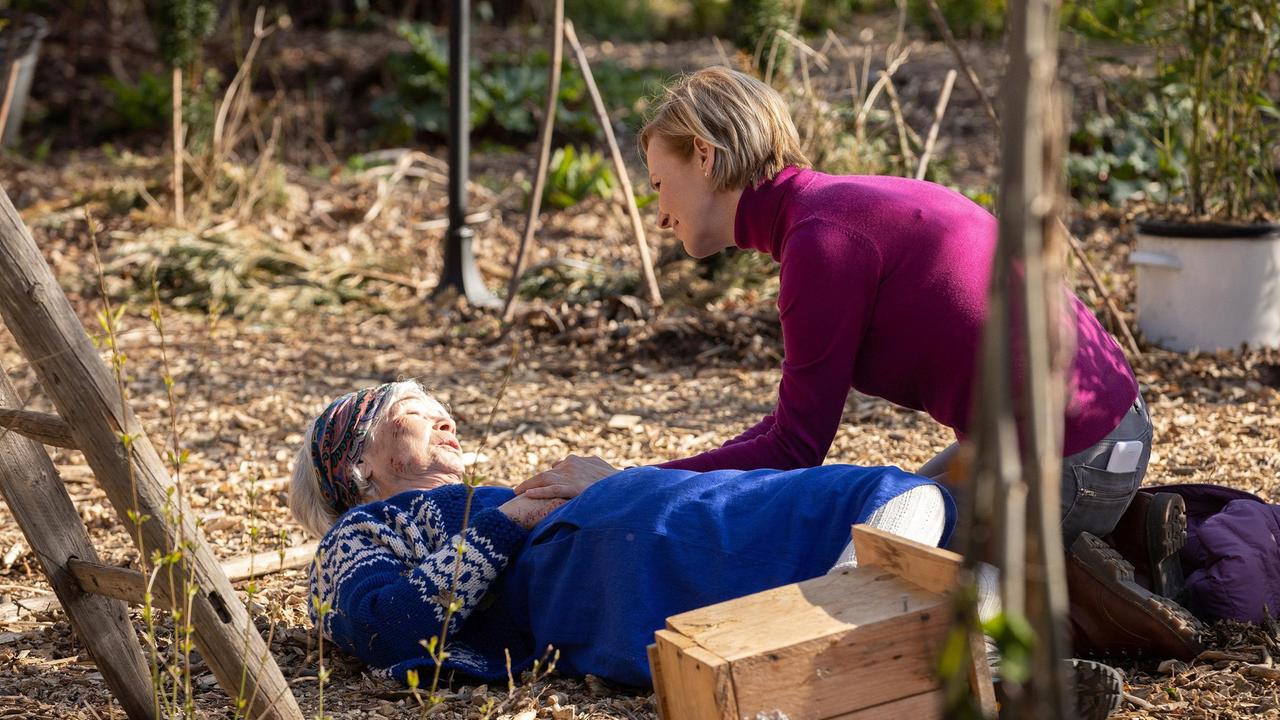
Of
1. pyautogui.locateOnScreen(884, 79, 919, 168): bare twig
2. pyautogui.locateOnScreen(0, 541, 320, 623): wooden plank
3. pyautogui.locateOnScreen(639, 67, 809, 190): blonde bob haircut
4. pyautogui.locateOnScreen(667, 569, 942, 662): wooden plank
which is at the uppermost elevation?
pyautogui.locateOnScreen(639, 67, 809, 190): blonde bob haircut

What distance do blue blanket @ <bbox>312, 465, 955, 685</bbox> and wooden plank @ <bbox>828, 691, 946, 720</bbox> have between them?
359 mm

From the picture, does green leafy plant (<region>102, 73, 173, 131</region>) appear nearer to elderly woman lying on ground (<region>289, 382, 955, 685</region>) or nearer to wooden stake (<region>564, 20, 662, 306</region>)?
wooden stake (<region>564, 20, 662, 306</region>)

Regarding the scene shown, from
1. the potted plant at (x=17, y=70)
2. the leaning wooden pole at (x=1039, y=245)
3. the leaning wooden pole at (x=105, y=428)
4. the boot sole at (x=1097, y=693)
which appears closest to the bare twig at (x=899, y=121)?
the boot sole at (x=1097, y=693)

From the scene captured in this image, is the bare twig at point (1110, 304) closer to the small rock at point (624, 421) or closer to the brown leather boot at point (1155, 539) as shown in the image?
the small rock at point (624, 421)

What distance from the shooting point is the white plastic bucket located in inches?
190

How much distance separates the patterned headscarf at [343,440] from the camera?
107 inches

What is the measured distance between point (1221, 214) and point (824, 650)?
155 inches

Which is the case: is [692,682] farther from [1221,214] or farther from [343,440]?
[1221,214]

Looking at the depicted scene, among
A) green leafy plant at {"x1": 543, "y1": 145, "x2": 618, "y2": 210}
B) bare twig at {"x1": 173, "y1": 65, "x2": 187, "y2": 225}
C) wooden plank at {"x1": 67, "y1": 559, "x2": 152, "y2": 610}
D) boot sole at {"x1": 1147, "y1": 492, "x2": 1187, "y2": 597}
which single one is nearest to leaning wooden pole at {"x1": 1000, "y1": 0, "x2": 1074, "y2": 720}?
wooden plank at {"x1": 67, "y1": 559, "x2": 152, "y2": 610}

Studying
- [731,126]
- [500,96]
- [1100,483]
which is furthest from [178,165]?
[1100,483]

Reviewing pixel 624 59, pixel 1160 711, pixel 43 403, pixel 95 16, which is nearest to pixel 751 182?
pixel 1160 711

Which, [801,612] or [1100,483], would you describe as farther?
[1100,483]

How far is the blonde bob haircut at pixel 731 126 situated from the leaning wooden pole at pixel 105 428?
1223mm

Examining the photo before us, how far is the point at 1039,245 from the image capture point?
0.95m
